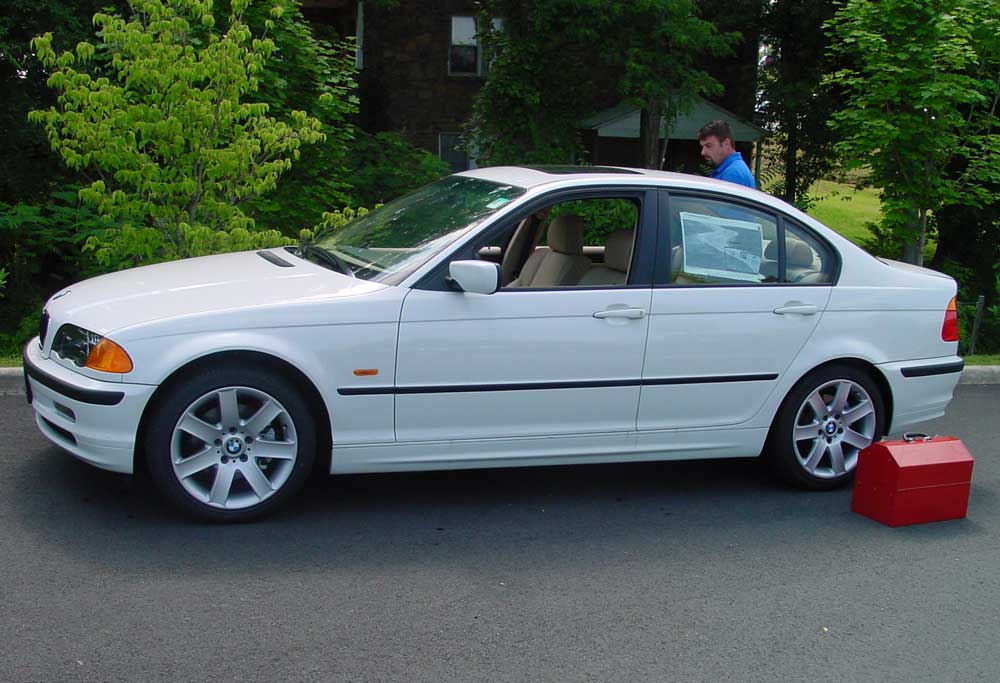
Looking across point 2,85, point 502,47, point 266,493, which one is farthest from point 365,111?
point 266,493

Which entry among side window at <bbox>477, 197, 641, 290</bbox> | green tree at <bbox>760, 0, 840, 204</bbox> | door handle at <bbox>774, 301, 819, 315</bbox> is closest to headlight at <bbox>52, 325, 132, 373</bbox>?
side window at <bbox>477, 197, 641, 290</bbox>

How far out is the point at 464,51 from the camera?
76.9 feet

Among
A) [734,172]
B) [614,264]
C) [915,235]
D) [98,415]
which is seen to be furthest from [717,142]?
[915,235]

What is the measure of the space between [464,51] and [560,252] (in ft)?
60.0

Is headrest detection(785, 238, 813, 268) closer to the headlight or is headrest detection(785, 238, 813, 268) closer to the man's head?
the man's head

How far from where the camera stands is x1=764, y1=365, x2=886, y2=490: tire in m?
5.90

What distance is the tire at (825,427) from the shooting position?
5.90 metres

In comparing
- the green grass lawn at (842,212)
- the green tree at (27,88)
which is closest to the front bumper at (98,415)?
the green tree at (27,88)

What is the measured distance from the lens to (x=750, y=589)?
4.71 metres

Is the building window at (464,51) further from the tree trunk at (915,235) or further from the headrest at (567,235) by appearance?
the headrest at (567,235)

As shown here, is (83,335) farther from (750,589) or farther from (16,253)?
(16,253)

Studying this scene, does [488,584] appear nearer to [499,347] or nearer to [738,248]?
[499,347]

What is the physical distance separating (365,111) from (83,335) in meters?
18.5

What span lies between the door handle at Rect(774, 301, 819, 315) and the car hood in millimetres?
2144
